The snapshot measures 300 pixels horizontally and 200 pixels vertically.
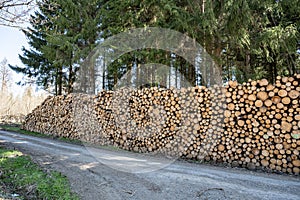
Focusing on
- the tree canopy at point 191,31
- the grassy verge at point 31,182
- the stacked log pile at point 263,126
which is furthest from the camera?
the tree canopy at point 191,31

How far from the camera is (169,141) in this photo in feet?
19.9

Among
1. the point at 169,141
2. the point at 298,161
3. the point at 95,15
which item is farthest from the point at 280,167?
the point at 95,15

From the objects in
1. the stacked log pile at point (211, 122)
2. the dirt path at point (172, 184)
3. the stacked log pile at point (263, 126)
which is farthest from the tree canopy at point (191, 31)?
the dirt path at point (172, 184)

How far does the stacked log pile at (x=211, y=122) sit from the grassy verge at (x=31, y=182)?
3.23 metres

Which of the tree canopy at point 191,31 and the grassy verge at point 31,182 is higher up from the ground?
the tree canopy at point 191,31

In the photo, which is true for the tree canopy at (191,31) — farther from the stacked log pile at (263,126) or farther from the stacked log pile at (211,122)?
the stacked log pile at (263,126)

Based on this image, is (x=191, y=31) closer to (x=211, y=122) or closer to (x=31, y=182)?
(x=211, y=122)

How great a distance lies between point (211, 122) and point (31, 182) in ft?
13.2

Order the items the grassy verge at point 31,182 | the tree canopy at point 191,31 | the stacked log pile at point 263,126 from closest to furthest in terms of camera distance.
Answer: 1. the grassy verge at point 31,182
2. the stacked log pile at point 263,126
3. the tree canopy at point 191,31

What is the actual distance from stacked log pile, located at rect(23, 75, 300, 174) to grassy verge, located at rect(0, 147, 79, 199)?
3.23 meters

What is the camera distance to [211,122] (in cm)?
536

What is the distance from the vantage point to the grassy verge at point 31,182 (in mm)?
2889

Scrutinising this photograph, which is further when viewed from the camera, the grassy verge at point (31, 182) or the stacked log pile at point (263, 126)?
the stacked log pile at point (263, 126)

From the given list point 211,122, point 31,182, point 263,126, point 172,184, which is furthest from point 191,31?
point 31,182
